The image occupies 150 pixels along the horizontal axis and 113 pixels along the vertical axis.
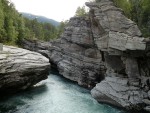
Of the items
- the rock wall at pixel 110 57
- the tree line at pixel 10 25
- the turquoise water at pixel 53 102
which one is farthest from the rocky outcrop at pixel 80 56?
the tree line at pixel 10 25

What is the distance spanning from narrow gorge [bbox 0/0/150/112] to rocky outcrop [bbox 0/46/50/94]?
2523mm

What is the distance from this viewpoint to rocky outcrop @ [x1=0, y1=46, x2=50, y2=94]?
35.6 metres

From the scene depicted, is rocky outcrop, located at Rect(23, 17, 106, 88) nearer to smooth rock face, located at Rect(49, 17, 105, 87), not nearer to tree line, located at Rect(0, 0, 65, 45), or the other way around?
smooth rock face, located at Rect(49, 17, 105, 87)

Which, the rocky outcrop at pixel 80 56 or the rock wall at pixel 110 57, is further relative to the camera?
the rocky outcrop at pixel 80 56

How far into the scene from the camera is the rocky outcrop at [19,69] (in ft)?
117

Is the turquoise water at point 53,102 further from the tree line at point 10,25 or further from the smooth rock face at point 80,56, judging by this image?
the tree line at point 10,25

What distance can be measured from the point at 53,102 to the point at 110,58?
1299 centimetres

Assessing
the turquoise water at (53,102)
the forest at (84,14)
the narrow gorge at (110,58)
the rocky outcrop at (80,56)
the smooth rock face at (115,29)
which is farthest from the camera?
the rocky outcrop at (80,56)

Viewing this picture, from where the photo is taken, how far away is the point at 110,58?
143 ft

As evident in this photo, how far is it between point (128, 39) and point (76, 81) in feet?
69.0

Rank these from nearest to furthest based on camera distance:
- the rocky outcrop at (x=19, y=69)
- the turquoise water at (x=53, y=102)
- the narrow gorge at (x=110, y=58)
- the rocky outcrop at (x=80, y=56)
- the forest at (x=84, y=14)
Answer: the turquoise water at (x=53, y=102)
the rocky outcrop at (x=19, y=69)
the narrow gorge at (x=110, y=58)
the forest at (x=84, y=14)
the rocky outcrop at (x=80, y=56)

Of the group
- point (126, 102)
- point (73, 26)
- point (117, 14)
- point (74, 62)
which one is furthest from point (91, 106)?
point (73, 26)

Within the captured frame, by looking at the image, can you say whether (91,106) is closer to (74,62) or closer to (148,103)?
(148,103)

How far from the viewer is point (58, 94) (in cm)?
4266
